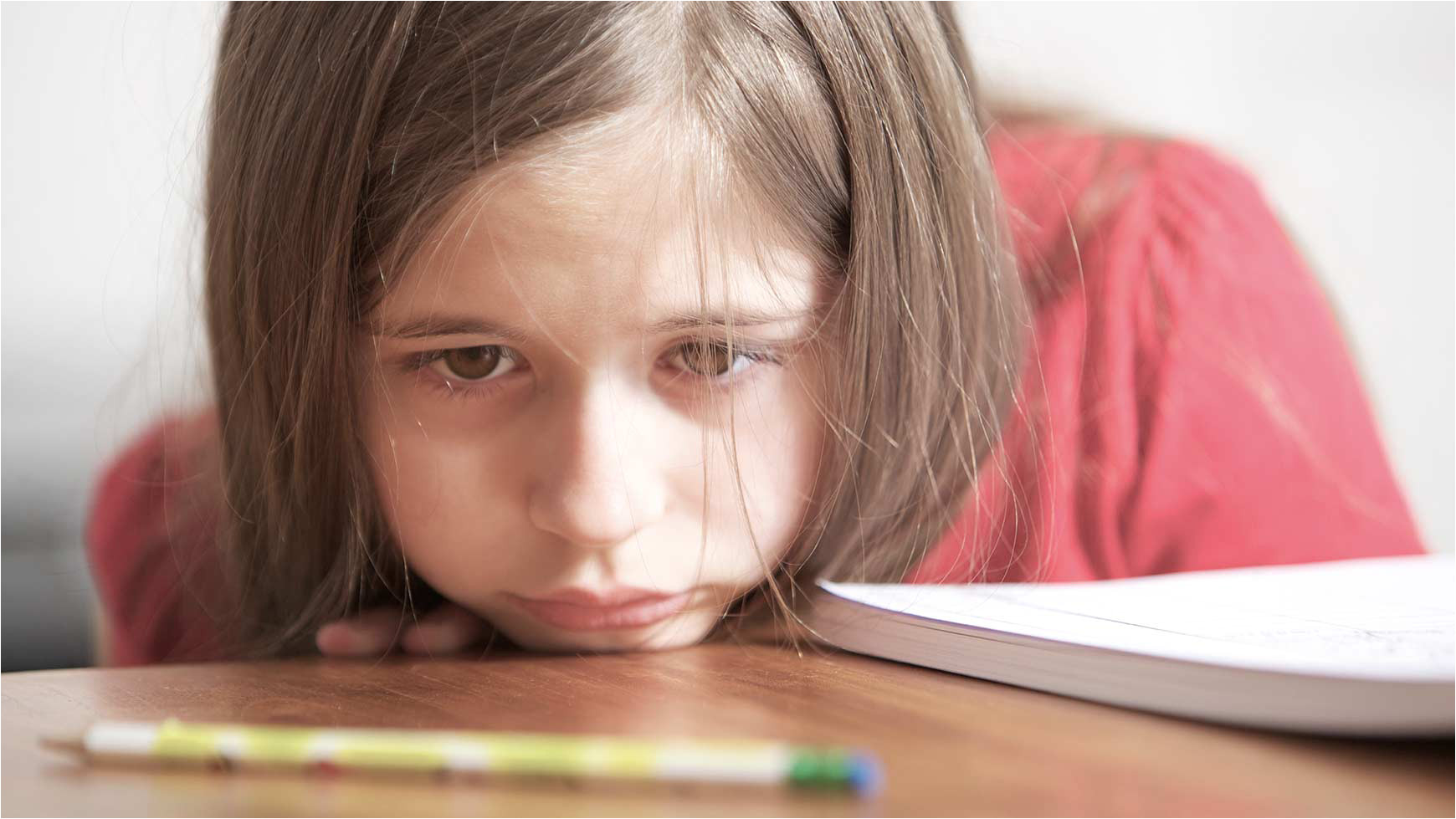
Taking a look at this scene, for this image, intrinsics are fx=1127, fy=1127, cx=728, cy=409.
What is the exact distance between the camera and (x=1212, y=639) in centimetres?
39

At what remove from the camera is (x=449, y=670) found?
508 mm

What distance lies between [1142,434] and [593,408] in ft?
1.95

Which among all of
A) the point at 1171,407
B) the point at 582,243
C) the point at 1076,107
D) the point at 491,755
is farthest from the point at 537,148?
the point at 1076,107

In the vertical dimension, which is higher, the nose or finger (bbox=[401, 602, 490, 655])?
the nose

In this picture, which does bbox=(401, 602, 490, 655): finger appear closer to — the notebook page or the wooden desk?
the wooden desk

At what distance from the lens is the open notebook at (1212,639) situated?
330 millimetres

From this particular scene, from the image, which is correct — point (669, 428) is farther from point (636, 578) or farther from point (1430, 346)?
point (1430, 346)

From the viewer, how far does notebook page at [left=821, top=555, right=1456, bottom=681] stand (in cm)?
35

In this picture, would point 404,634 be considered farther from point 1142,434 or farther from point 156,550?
point 1142,434

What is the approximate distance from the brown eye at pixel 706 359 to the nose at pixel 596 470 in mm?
35

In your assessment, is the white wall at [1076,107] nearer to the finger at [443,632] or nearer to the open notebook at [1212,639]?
the finger at [443,632]

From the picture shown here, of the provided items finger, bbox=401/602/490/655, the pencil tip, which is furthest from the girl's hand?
the pencil tip

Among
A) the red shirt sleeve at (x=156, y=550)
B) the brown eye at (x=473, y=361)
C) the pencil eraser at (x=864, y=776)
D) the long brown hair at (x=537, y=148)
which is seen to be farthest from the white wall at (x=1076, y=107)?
the pencil eraser at (x=864, y=776)

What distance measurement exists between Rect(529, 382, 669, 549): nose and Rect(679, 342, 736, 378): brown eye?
3 cm
